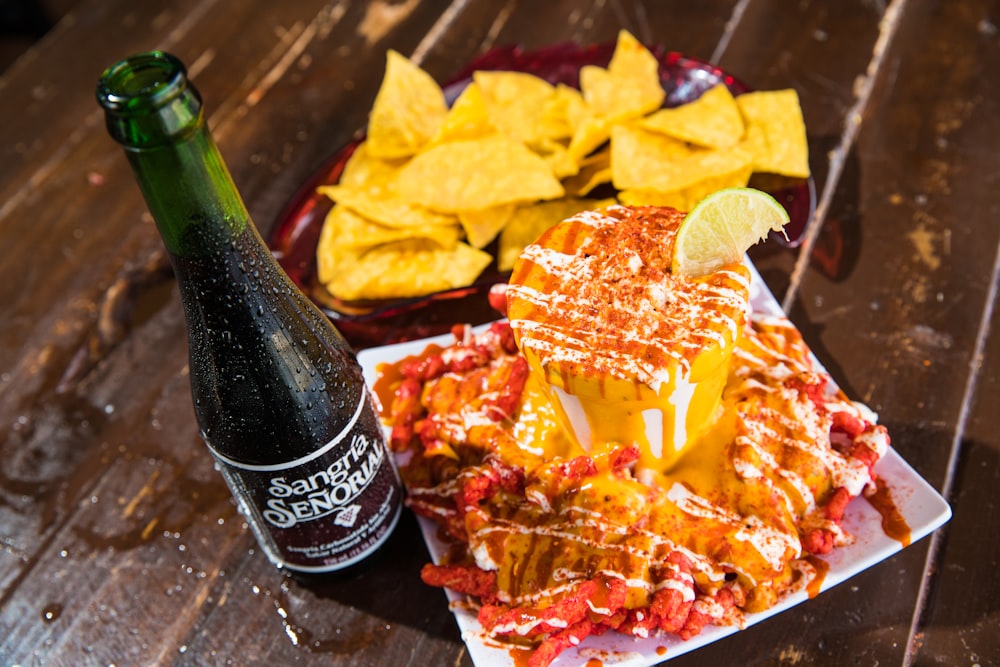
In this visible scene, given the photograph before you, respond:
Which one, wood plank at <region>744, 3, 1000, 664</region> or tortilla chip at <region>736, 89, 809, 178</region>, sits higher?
tortilla chip at <region>736, 89, 809, 178</region>

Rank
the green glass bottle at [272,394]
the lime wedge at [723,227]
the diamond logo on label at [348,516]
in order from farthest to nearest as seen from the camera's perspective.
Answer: the diamond logo on label at [348,516] < the lime wedge at [723,227] < the green glass bottle at [272,394]

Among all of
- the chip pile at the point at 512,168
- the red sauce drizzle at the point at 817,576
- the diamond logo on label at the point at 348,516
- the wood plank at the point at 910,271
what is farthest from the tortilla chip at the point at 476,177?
the red sauce drizzle at the point at 817,576

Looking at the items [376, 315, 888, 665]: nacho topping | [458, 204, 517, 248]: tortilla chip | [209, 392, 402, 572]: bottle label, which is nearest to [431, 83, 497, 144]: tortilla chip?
[458, 204, 517, 248]: tortilla chip

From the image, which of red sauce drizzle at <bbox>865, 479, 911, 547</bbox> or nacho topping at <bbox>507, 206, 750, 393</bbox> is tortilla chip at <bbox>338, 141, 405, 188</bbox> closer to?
nacho topping at <bbox>507, 206, 750, 393</bbox>

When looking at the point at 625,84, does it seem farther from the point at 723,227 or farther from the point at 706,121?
the point at 723,227

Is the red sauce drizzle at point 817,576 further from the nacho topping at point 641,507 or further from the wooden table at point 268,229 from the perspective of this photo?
the wooden table at point 268,229
